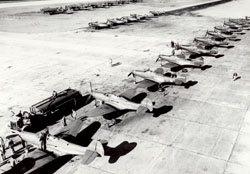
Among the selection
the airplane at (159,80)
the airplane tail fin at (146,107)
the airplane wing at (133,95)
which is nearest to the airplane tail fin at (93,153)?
the airplane tail fin at (146,107)

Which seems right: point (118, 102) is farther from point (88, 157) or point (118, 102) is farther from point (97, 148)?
point (88, 157)

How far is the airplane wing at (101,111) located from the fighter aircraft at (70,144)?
6.28 ft

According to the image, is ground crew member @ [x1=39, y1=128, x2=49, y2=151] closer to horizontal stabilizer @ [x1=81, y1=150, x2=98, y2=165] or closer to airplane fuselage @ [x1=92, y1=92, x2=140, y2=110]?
horizontal stabilizer @ [x1=81, y1=150, x2=98, y2=165]

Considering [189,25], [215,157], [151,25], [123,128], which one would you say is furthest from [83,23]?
[215,157]

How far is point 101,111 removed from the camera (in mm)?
23719

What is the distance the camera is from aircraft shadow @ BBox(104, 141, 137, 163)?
19.1 metres

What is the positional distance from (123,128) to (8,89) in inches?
632

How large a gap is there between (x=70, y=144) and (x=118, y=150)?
3.53 meters

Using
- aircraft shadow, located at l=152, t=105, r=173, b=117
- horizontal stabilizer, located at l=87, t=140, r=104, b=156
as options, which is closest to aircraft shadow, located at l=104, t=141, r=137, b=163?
horizontal stabilizer, located at l=87, t=140, r=104, b=156

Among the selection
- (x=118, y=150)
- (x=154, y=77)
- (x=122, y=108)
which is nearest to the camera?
(x=118, y=150)

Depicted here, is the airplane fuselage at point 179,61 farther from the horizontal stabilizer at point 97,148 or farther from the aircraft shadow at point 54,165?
the horizontal stabilizer at point 97,148

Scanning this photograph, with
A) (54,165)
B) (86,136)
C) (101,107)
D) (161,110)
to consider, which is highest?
(101,107)

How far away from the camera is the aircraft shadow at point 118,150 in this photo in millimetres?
19078

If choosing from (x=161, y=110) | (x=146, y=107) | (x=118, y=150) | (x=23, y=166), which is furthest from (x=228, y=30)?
(x=23, y=166)
